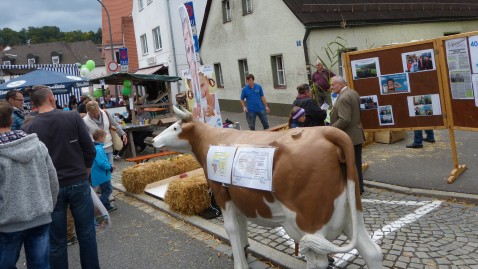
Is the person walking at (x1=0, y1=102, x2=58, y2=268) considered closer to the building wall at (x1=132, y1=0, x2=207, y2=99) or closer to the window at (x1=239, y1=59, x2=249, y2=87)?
the window at (x1=239, y1=59, x2=249, y2=87)

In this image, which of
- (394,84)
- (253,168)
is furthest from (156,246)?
(394,84)

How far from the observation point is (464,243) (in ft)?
14.8

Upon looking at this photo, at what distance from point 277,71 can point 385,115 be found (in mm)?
10958

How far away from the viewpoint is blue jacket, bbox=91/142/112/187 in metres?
7.00

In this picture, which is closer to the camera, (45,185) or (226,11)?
(45,185)

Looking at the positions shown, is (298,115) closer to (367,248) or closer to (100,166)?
(100,166)

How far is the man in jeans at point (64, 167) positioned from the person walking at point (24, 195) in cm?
41

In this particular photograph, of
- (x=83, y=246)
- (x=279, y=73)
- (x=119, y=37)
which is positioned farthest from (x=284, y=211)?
(x=119, y=37)

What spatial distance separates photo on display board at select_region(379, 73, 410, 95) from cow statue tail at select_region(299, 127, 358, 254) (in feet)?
13.8

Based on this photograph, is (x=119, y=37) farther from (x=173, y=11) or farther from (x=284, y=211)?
(x=284, y=211)

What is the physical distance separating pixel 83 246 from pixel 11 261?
2.78 ft

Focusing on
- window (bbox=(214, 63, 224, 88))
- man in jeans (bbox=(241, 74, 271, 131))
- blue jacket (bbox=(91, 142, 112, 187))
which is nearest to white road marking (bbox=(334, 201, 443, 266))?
blue jacket (bbox=(91, 142, 112, 187))

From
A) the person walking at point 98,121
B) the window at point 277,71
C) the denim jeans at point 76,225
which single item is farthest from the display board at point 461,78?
the window at point 277,71

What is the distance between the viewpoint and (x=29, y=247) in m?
3.68
